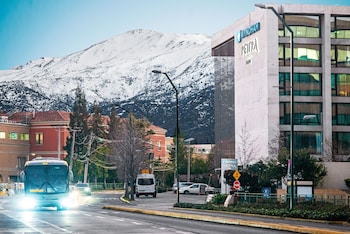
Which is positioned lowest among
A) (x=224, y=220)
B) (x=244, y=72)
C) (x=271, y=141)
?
(x=224, y=220)

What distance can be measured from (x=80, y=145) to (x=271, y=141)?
58.8 metres

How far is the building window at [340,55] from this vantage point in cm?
A: 9288

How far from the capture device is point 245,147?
9388 centimetres

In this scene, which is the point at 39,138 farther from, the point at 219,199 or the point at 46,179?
the point at 46,179

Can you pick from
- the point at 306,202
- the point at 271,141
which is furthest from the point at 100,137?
the point at 306,202

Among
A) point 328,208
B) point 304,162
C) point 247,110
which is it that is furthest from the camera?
point 247,110

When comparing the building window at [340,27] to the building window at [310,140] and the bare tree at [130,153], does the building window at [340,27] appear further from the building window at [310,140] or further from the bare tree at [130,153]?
the bare tree at [130,153]

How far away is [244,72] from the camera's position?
97.2 m

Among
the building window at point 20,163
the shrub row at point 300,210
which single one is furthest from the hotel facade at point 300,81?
the building window at point 20,163

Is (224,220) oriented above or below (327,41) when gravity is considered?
below

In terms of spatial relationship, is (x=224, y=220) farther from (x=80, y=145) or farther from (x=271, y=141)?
(x=80, y=145)

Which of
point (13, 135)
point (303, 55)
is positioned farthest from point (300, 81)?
point (13, 135)

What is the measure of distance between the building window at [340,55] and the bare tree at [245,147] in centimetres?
1288

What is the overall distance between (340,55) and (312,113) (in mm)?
7761
